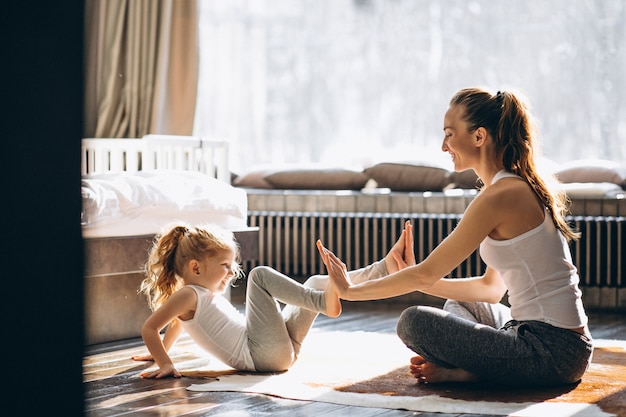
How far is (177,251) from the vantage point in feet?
9.14

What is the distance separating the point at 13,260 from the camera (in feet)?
3.45

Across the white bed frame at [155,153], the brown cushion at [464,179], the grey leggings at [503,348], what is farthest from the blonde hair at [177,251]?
the brown cushion at [464,179]

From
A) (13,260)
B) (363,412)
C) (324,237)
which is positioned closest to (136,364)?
(363,412)

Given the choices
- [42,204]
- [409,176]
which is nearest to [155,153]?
[409,176]

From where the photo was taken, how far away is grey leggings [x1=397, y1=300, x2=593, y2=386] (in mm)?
2324

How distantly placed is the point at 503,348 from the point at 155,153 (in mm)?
2969

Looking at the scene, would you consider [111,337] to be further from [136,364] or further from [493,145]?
[493,145]

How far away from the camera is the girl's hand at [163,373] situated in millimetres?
2613

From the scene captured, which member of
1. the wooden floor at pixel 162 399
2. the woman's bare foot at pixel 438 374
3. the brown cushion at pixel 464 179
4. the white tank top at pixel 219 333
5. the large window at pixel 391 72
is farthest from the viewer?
the large window at pixel 391 72

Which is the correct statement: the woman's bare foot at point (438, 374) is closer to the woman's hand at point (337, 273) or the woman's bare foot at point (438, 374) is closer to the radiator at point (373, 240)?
the woman's hand at point (337, 273)

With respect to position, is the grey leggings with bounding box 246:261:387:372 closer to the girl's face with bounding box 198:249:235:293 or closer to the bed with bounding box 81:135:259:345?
the girl's face with bounding box 198:249:235:293

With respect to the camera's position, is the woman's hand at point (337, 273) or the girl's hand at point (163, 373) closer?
the woman's hand at point (337, 273)

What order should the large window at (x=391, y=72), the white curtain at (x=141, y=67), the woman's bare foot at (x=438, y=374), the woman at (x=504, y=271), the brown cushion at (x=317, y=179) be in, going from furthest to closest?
the white curtain at (x=141, y=67), the brown cushion at (x=317, y=179), the large window at (x=391, y=72), the woman's bare foot at (x=438, y=374), the woman at (x=504, y=271)

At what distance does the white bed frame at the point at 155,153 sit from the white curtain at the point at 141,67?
0.81 ft
